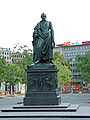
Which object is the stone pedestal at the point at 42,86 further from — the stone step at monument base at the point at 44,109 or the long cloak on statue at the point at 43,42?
the stone step at monument base at the point at 44,109

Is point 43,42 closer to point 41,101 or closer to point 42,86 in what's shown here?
point 42,86

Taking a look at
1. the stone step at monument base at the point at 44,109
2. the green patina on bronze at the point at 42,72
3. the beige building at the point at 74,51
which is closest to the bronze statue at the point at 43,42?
the green patina on bronze at the point at 42,72

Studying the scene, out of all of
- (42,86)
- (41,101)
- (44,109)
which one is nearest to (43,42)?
(42,86)

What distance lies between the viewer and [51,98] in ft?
74.9

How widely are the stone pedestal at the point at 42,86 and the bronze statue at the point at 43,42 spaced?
0.57 metres

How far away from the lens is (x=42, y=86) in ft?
77.0

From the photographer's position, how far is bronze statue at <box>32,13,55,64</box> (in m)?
24.1

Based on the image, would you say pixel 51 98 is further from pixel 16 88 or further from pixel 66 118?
pixel 16 88

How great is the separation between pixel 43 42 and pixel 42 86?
10.1 ft

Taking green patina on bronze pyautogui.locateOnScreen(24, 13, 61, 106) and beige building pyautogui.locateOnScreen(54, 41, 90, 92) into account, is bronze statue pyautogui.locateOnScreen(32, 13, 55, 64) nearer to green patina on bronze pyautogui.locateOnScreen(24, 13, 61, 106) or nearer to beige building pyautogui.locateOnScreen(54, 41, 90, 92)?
green patina on bronze pyautogui.locateOnScreen(24, 13, 61, 106)

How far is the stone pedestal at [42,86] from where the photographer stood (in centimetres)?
2298

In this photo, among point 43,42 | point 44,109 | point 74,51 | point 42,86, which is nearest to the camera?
point 44,109

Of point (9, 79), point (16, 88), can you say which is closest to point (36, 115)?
point (9, 79)

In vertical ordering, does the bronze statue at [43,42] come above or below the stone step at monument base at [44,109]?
above
